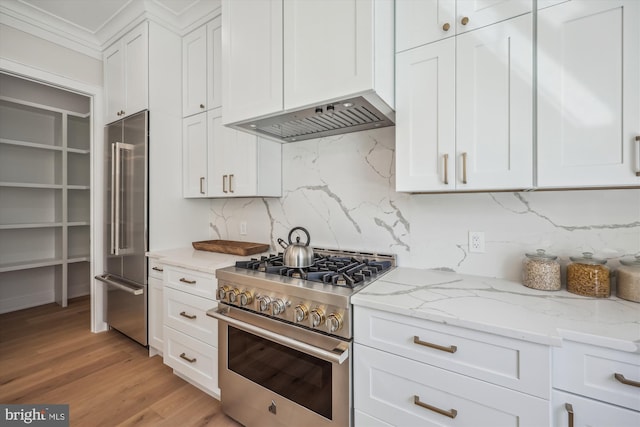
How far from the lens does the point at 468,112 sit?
49.7 inches

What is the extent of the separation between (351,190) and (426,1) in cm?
107

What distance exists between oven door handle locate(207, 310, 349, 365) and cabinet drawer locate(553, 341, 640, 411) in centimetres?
73

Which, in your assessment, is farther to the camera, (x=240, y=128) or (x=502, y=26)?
(x=240, y=128)

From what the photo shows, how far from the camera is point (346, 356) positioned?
118 cm

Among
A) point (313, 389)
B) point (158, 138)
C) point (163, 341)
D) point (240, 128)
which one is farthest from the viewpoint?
point (158, 138)

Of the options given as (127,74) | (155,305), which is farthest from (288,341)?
(127,74)

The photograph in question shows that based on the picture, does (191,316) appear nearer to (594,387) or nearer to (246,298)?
(246,298)

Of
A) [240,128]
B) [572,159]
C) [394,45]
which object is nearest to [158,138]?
[240,128]

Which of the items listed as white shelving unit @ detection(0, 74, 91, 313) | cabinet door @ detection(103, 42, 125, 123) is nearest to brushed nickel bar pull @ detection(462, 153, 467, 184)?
cabinet door @ detection(103, 42, 125, 123)

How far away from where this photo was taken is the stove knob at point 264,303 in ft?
4.56

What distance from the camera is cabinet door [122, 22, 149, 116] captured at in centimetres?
237

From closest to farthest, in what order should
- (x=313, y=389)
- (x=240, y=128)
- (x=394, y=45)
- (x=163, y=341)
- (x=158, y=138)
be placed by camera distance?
(x=313, y=389), (x=394, y=45), (x=240, y=128), (x=163, y=341), (x=158, y=138)

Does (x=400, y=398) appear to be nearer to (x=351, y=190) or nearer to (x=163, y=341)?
(x=351, y=190)

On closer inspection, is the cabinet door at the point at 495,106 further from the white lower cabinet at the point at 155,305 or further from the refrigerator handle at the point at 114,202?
the refrigerator handle at the point at 114,202
